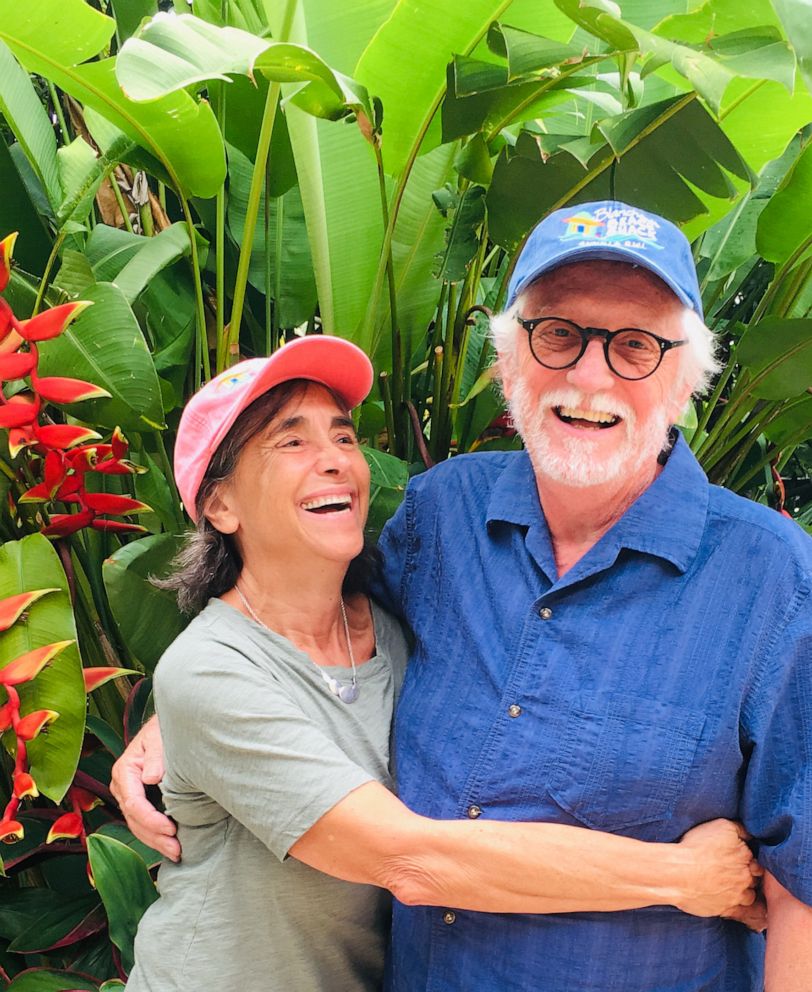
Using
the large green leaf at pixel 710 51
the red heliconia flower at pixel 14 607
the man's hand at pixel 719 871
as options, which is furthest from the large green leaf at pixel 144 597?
the large green leaf at pixel 710 51

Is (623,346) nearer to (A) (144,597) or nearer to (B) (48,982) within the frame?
(A) (144,597)

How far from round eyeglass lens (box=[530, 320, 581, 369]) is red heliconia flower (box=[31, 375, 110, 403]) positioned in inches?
22.7

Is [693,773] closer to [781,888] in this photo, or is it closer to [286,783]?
[781,888]

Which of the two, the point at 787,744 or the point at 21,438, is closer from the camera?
the point at 787,744

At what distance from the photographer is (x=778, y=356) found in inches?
57.0

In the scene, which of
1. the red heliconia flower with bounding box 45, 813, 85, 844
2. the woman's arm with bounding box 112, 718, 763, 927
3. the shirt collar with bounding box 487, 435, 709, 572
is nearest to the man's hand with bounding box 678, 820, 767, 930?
the woman's arm with bounding box 112, 718, 763, 927

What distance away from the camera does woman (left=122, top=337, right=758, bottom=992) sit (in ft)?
2.95

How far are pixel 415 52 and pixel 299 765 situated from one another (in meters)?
0.87

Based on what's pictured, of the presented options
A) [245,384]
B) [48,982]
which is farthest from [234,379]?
[48,982]

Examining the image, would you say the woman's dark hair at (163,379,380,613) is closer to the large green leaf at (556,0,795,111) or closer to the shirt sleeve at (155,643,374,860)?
the shirt sleeve at (155,643,374,860)

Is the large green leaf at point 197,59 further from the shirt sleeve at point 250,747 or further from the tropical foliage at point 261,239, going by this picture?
the shirt sleeve at point 250,747

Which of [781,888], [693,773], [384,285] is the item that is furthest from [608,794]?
[384,285]

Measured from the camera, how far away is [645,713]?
3.04 ft

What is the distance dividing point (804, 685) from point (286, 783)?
1.67ft
